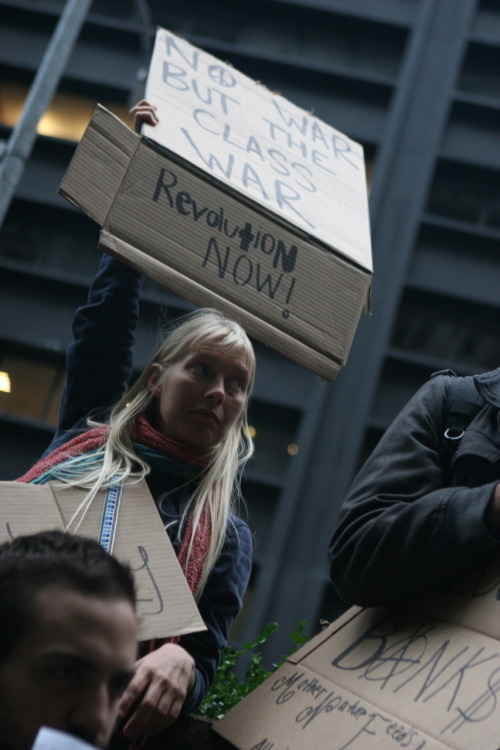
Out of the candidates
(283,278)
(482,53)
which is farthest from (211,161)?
(482,53)

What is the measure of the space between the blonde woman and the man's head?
42 cm

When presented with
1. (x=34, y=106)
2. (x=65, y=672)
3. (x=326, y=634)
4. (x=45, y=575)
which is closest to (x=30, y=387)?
(x=34, y=106)

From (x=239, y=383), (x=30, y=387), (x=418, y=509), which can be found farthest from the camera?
(x=30, y=387)

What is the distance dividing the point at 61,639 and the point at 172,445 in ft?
3.21

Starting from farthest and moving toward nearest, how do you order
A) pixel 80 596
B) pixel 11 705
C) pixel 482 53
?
pixel 482 53 < pixel 80 596 < pixel 11 705

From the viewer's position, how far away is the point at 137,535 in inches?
76.1

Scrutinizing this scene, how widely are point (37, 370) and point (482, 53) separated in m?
10.7

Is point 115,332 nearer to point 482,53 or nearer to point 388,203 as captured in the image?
point 388,203

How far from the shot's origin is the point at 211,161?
7.47ft

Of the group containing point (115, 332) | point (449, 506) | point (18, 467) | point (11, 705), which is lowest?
point (18, 467)

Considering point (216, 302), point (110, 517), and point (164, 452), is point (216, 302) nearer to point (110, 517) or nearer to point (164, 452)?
point (164, 452)

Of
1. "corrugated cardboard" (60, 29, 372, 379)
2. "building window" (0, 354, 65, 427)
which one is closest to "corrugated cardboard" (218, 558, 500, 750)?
"corrugated cardboard" (60, 29, 372, 379)

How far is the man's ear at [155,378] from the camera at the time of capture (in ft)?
7.88

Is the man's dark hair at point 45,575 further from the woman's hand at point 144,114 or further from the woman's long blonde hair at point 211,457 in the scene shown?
the woman's hand at point 144,114
